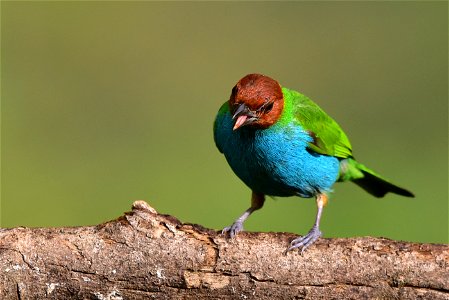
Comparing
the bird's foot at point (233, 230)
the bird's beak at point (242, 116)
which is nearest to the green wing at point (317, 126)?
the bird's beak at point (242, 116)

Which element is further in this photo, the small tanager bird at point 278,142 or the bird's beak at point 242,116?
the small tanager bird at point 278,142

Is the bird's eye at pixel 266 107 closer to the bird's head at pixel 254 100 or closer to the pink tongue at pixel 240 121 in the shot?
the bird's head at pixel 254 100

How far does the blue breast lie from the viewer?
562cm

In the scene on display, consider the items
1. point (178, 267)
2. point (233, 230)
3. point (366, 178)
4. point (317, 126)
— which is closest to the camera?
point (178, 267)

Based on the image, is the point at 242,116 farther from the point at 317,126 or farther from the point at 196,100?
the point at 196,100

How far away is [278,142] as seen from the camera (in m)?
5.63

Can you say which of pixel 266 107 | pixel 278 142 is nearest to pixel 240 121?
pixel 266 107

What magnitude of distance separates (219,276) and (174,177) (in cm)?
445

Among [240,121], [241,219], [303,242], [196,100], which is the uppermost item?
[196,100]

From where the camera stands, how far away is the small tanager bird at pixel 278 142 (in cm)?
539

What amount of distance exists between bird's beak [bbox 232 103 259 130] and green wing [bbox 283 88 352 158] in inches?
16.9

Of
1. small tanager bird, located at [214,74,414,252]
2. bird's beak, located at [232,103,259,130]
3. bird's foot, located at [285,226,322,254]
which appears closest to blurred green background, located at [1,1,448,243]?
small tanager bird, located at [214,74,414,252]

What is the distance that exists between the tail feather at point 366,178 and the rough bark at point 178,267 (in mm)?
1477

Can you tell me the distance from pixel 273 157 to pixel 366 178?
1.17 meters
